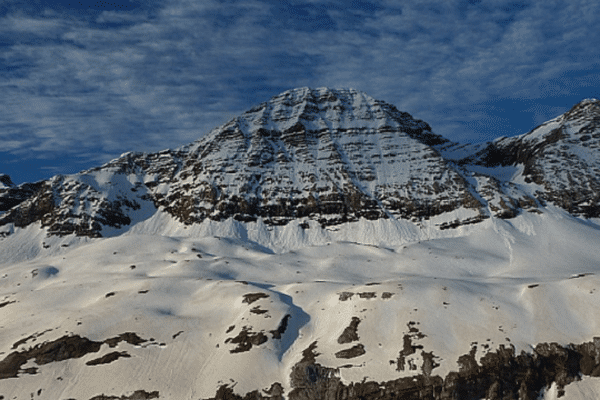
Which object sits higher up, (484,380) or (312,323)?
(312,323)

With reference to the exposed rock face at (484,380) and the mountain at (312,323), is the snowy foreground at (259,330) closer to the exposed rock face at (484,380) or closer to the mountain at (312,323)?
the mountain at (312,323)

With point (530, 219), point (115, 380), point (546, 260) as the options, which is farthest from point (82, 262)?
point (530, 219)

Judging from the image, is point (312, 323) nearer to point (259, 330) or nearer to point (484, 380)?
point (259, 330)

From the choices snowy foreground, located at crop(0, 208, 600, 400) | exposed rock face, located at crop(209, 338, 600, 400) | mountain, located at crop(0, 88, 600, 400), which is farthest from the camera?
snowy foreground, located at crop(0, 208, 600, 400)

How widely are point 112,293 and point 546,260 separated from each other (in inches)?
4256

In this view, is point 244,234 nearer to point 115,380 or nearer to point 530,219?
point 530,219

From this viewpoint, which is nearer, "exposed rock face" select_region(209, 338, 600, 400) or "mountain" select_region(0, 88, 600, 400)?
"exposed rock face" select_region(209, 338, 600, 400)

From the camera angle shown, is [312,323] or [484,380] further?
[312,323]

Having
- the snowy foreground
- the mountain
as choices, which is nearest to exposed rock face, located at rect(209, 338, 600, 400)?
the mountain

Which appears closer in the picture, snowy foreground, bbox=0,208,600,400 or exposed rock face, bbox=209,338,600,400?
exposed rock face, bbox=209,338,600,400

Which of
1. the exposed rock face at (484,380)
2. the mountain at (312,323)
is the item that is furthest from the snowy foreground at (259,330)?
the exposed rock face at (484,380)

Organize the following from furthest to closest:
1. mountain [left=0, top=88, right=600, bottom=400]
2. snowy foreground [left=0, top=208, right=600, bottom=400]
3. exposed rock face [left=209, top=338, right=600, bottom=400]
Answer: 1. snowy foreground [left=0, top=208, right=600, bottom=400]
2. mountain [left=0, top=88, right=600, bottom=400]
3. exposed rock face [left=209, top=338, right=600, bottom=400]

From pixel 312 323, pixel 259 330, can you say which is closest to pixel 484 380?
pixel 312 323

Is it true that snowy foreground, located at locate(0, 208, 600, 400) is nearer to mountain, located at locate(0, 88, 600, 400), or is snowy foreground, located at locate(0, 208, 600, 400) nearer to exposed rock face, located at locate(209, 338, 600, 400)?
mountain, located at locate(0, 88, 600, 400)
